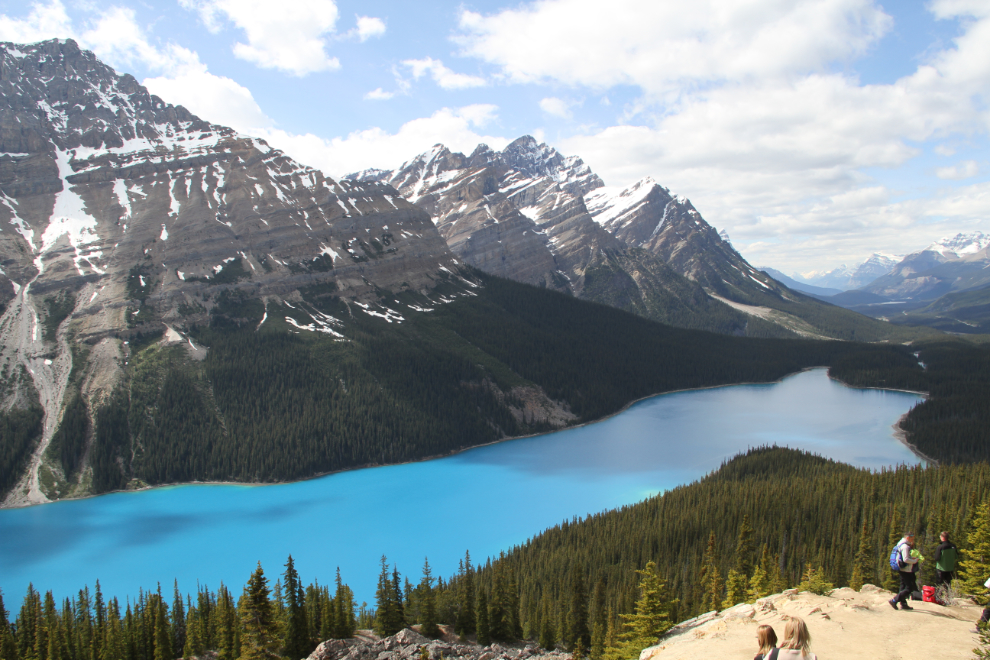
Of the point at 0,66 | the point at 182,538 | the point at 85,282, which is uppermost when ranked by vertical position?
the point at 0,66

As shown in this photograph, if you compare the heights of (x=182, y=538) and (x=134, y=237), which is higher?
(x=134, y=237)

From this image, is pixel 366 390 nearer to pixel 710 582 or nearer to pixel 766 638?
pixel 710 582

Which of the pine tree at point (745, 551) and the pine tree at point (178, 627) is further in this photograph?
the pine tree at point (745, 551)

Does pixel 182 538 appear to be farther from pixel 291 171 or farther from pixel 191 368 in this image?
pixel 291 171

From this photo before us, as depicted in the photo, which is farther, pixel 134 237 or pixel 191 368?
pixel 134 237

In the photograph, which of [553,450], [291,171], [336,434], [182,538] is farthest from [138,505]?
[291,171]

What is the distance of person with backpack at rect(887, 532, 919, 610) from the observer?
22.8 m

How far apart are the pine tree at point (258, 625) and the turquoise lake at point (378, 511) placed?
28626mm

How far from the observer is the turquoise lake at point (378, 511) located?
2702 inches

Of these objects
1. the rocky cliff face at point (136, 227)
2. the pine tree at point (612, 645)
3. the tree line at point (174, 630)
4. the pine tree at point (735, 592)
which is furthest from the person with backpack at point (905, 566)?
the rocky cliff face at point (136, 227)

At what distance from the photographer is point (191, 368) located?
4564 inches

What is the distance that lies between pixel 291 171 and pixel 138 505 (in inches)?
4400

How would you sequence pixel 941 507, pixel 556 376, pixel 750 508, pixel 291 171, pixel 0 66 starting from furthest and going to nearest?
1. pixel 291 171
2. pixel 0 66
3. pixel 556 376
4. pixel 750 508
5. pixel 941 507

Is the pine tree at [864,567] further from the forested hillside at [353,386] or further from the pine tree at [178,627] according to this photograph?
the forested hillside at [353,386]
